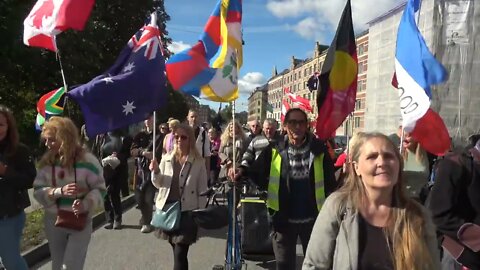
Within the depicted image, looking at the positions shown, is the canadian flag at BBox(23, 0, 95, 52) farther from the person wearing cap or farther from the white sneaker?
the white sneaker

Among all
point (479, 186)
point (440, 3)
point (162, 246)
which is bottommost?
point (162, 246)

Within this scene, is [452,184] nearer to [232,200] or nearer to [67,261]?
[232,200]

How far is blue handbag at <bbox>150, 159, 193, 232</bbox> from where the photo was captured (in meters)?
4.84

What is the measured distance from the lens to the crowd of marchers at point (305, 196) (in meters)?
2.51

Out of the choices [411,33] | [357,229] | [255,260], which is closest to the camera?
[357,229]

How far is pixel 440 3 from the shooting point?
8844 millimetres

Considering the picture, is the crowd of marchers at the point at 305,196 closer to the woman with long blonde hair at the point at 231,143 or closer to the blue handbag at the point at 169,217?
the blue handbag at the point at 169,217

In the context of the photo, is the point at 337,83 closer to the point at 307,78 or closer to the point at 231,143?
the point at 231,143

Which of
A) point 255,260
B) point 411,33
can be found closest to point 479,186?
point 411,33

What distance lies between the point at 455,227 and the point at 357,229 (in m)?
0.96

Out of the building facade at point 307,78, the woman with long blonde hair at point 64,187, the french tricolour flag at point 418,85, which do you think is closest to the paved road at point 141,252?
the woman with long blonde hair at point 64,187

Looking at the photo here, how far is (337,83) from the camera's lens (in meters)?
5.17

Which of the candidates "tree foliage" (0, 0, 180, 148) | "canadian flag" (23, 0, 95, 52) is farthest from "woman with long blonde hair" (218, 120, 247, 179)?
"tree foliage" (0, 0, 180, 148)

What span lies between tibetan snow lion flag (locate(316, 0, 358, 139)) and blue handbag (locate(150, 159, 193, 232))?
1.59 metres
